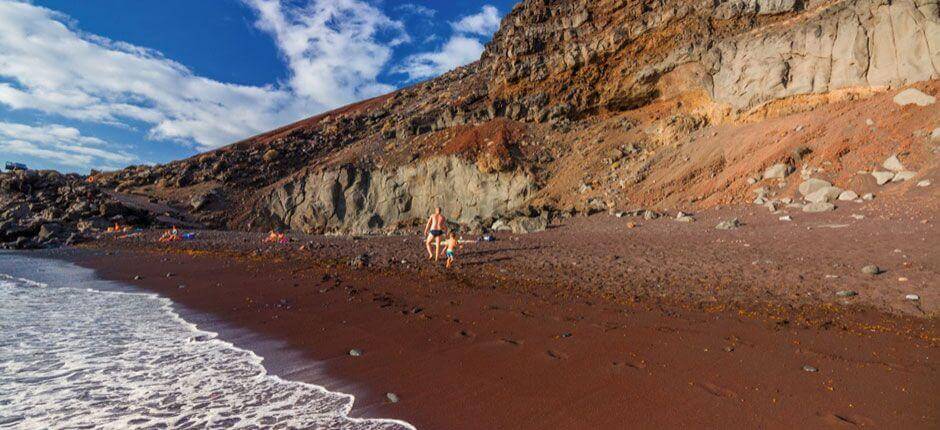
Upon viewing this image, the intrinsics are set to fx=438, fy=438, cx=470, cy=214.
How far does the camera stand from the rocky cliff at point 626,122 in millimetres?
15938

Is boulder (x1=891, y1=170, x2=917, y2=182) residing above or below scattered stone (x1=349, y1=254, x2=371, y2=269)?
above

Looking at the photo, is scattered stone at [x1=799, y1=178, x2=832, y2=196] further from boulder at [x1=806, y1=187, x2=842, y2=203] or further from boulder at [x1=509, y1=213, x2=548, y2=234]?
boulder at [x1=509, y1=213, x2=548, y2=234]

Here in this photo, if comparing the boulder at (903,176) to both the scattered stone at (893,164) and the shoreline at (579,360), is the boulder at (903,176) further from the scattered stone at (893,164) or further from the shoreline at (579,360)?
the shoreline at (579,360)

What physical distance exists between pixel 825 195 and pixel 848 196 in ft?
1.75

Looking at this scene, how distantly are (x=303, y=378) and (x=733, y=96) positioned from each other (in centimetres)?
2271

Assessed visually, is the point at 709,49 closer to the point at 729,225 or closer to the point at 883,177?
the point at 883,177

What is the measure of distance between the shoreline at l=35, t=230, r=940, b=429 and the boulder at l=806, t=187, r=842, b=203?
8.67 metres

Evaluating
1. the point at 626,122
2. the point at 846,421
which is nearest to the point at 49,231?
the point at 626,122

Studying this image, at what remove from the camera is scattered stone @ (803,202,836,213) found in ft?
41.5

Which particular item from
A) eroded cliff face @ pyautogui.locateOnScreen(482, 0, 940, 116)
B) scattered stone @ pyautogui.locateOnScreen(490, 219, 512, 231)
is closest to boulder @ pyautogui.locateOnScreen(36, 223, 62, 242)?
scattered stone @ pyautogui.locateOnScreen(490, 219, 512, 231)

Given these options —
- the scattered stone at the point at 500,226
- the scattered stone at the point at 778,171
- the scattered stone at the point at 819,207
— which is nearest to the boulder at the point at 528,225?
the scattered stone at the point at 500,226

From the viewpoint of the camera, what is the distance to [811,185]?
1424cm

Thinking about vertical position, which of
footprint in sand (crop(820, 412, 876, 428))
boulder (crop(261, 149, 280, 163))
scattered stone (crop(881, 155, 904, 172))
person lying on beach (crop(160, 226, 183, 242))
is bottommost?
footprint in sand (crop(820, 412, 876, 428))

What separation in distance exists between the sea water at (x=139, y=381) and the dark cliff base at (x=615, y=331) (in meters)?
0.37
